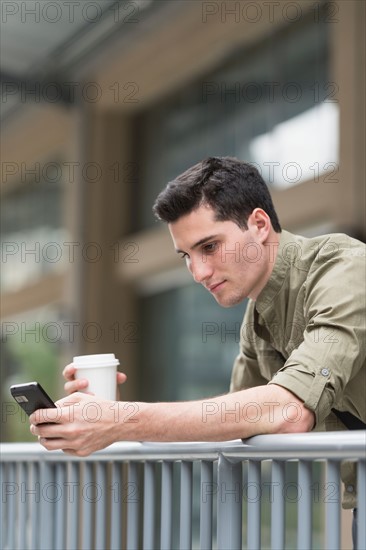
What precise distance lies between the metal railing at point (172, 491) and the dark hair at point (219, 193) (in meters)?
0.57

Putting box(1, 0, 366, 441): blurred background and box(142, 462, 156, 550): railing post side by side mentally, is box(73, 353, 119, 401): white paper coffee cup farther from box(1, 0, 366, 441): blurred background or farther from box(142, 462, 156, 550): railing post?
box(1, 0, 366, 441): blurred background

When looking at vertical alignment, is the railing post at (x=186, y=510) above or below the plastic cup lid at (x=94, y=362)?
below

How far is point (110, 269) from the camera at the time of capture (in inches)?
323

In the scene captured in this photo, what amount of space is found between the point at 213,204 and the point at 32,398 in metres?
0.64

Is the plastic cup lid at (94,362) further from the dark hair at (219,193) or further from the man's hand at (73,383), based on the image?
the dark hair at (219,193)

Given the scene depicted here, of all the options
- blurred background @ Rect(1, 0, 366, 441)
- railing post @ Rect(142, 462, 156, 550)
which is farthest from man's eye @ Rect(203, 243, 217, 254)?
blurred background @ Rect(1, 0, 366, 441)

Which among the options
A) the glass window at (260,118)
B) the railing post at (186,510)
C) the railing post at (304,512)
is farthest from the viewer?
the glass window at (260,118)

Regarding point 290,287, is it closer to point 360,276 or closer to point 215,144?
point 360,276

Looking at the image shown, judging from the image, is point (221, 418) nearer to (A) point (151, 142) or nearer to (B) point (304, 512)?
(B) point (304, 512)

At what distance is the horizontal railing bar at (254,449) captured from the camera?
4.98 feet

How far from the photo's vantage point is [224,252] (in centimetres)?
211

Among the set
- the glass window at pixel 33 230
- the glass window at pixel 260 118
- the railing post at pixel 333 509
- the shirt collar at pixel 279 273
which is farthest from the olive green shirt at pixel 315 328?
the glass window at pixel 33 230

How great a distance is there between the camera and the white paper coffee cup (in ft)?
6.76

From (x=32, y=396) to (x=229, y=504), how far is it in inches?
18.8
